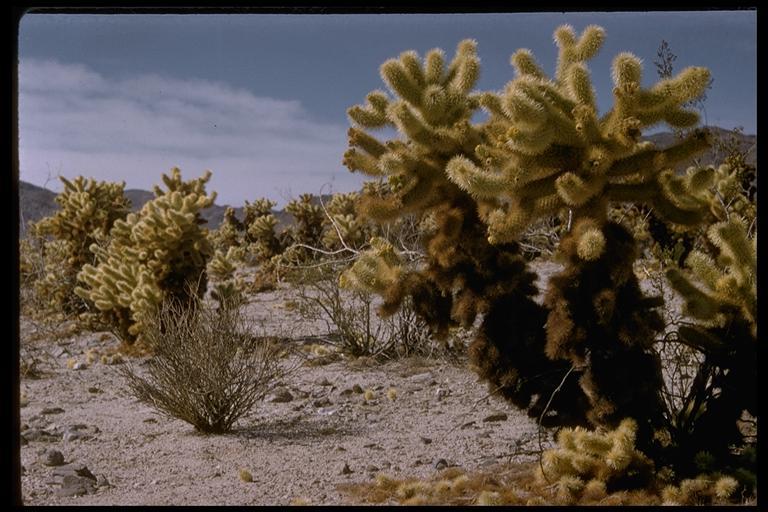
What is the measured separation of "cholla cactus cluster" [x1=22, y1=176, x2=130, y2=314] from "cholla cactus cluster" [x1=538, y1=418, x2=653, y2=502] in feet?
26.4

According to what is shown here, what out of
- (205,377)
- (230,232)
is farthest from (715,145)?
(230,232)

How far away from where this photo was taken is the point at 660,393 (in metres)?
4.12

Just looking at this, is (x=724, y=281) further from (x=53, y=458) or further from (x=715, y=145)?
(x=715, y=145)

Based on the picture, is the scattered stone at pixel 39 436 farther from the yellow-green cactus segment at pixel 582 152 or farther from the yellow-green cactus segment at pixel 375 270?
the yellow-green cactus segment at pixel 582 152

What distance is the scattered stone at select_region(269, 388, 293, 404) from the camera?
6.52 metres

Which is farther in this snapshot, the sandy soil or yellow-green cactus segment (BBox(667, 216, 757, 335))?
the sandy soil

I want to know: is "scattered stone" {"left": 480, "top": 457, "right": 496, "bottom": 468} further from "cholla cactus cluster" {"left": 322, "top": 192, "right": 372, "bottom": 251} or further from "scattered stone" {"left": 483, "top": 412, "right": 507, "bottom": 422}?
"cholla cactus cluster" {"left": 322, "top": 192, "right": 372, "bottom": 251}

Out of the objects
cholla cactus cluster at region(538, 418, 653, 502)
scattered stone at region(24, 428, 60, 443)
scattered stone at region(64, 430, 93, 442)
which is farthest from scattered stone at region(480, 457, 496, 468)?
scattered stone at region(24, 428, 60, 443)

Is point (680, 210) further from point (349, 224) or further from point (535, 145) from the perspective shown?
point (349, 224)

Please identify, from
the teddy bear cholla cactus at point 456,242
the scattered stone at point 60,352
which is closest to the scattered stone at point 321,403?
the teddy bear cholla cactus at point 456,242

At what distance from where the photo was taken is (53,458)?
16.1 feet

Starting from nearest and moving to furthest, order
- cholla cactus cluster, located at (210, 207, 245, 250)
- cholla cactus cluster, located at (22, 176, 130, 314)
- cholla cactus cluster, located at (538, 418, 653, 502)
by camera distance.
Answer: cholla cactus cluster, located at (538, 418, 653, 502)
cholla cactus cluster, located at (22, 176, 130, 314)
cholla cactus cluster, located at (210, 207, 245, 250)

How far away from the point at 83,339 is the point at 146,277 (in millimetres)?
2187

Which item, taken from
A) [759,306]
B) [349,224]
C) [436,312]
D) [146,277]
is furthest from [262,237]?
[759,306]
